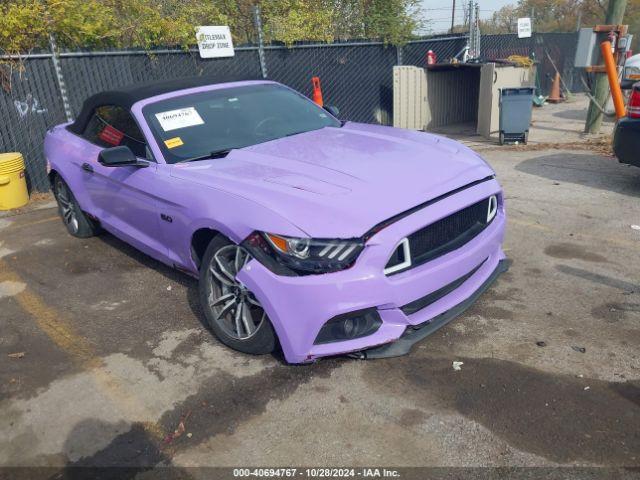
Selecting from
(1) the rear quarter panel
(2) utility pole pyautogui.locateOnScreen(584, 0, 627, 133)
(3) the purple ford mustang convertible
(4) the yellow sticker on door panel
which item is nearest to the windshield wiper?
(3) the purple ford mustang convertible

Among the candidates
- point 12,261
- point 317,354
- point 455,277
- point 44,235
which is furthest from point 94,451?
point 44,235

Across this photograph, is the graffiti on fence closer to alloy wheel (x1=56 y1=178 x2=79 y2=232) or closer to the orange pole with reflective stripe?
alloy wheel (x1=56 y1=178 x2=79 y2=232)

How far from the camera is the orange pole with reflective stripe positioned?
864 centimetres

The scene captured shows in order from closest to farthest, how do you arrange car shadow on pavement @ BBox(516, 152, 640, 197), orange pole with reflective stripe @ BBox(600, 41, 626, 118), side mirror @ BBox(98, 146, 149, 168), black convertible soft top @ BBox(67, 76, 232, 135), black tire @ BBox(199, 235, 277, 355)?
black tire @ BBox(199, 235, 277, 355) → side mirror @ BBox(98, 146, 149, 168) → black convertible soft top @ BBox(67, 76, 232, 135) → car shadow on pavement @ BBox(516, 152, 640, 197) → orange pole with reflective stripe @ BBox(600, 41, 626, 118)

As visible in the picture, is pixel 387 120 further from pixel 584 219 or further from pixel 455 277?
pixel 455 277

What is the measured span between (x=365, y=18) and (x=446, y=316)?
35.6ft

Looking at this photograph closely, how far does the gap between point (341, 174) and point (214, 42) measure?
7.25 m

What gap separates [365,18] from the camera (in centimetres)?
1248

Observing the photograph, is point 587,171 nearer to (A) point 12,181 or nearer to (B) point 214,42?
(B) point 214,42

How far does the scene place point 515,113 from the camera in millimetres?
9352

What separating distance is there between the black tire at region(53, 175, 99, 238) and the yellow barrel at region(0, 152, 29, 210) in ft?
5.48

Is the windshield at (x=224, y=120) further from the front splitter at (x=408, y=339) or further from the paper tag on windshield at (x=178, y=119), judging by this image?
the front splitter at (x=408, y=339)

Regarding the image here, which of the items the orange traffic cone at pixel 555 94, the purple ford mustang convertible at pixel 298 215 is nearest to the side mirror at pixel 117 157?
the purple ford mustang convertible at pixel 298 215

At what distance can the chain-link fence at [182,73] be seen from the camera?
7773mm
